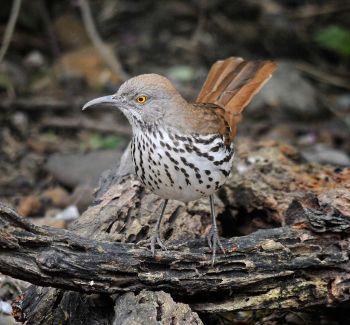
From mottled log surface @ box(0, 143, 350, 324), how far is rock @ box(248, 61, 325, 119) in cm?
330

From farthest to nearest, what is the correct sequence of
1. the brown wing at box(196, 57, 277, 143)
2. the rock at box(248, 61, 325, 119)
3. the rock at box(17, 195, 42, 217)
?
the rock at box(248, 61, 325, 119), the rock at box(17, 195, 42, 217), the brown wing at box(196, 57, 277, 143)

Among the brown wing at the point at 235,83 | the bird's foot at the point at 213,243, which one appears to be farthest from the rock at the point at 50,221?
the bird's foot at the point at 213,243

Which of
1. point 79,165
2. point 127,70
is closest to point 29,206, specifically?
point 79,165

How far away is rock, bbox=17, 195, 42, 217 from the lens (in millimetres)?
5777

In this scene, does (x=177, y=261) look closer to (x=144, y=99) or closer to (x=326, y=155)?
(x=144, y=99)

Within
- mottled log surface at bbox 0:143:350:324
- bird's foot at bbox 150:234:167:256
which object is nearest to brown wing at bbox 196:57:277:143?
mottled log surface at bbox 0:143:350:324

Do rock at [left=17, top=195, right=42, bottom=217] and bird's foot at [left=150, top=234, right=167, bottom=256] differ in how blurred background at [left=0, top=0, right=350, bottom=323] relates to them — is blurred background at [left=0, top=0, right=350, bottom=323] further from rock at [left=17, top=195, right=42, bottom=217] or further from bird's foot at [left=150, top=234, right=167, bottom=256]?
bird's foot at [left=150, top=234, right=167, bottom=256]

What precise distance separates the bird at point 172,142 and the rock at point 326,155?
2.42 m

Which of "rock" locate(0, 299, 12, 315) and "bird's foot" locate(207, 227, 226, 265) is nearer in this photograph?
"bird's foot" locate(207, 227, 226, 265)

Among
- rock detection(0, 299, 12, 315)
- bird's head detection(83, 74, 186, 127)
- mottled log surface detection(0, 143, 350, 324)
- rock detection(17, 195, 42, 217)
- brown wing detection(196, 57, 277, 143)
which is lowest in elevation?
rock detection(17, 195, 42, 217)

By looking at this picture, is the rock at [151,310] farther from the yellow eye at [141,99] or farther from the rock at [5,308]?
the yellow eye at [141,99]

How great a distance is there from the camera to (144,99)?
3.89 m

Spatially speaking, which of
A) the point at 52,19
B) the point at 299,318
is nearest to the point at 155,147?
the point at 299,318

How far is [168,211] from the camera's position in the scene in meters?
4.36
